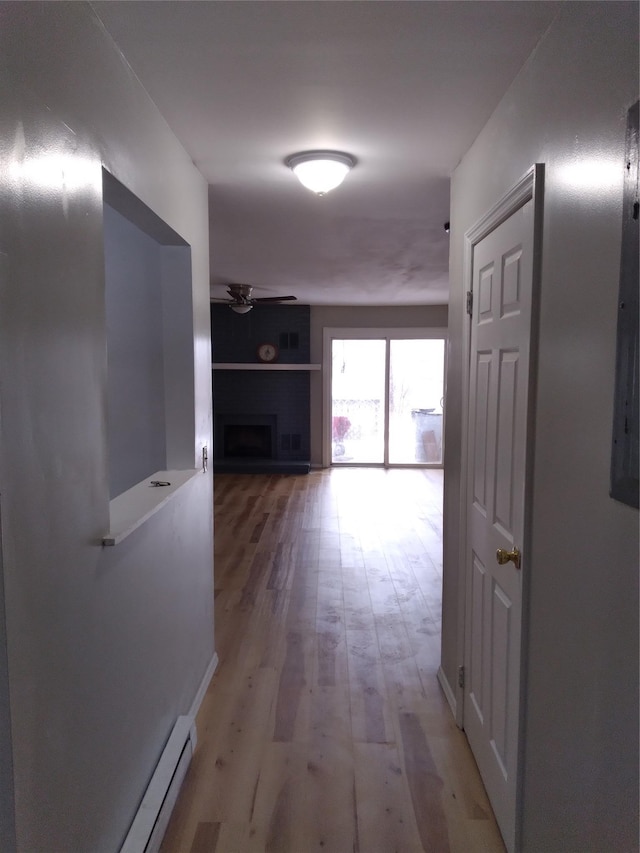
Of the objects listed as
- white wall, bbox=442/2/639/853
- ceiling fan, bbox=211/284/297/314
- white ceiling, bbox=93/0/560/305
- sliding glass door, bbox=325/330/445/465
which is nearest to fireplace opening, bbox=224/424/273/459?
sliding glass door, bbox=325/330/445/465

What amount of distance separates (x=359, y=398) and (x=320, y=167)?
6536 mm

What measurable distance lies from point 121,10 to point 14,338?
3.12ft

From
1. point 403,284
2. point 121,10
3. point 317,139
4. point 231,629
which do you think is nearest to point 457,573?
point 231,629

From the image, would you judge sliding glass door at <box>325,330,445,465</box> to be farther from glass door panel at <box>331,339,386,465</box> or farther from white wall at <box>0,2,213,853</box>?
white wall at <box>0,2,213,853</box>

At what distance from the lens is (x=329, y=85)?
5.98ft

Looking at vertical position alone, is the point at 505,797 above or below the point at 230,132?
below

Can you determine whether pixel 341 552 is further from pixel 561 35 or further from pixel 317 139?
pixel 561 35

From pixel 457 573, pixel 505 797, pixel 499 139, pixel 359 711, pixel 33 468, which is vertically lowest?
pixel 359 711

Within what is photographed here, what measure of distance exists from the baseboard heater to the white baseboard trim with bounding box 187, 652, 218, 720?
133 mm

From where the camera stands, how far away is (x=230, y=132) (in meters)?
2.21

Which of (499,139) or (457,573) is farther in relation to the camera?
(457,573)

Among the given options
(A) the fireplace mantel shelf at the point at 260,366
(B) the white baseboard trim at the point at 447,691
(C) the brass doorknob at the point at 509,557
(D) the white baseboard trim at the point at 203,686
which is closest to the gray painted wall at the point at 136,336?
(D) the white baseboard trim at the point at 203,686

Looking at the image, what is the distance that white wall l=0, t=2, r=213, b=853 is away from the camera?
3.56 ft

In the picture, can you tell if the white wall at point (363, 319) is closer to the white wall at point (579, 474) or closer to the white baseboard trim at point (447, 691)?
the white baseboard trim at point (447, 691)
